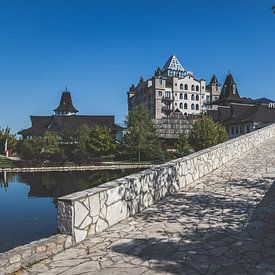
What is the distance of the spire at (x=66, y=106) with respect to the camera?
7356 centimetres

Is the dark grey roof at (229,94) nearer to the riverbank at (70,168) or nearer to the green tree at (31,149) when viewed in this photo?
the riverbank at (70,168)

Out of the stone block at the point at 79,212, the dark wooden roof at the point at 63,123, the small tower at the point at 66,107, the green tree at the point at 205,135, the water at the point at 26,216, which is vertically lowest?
the water at the point at 26,216

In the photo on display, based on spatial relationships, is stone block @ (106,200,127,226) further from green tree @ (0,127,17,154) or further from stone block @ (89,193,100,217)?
green tree @ (0,127,17,154)

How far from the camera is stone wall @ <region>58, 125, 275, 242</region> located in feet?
12.8

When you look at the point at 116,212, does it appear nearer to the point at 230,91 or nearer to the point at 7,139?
the point at 7,139

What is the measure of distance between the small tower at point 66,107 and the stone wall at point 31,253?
71055 millimetres

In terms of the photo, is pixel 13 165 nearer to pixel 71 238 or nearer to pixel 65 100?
pixel 71 238

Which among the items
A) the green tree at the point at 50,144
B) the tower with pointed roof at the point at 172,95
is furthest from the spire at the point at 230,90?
the green tree at the point at 50,144

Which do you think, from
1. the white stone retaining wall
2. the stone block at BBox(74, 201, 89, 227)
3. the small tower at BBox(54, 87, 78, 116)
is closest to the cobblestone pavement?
the stone block at BBox(74, 201, 89, 227)

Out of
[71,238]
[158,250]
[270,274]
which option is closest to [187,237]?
[158,250]

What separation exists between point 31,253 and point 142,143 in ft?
103

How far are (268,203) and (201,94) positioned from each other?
236 feet

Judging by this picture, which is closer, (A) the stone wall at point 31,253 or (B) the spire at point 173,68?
(A) the stone wall at point 31,253

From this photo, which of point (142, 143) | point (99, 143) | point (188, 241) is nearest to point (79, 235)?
point (188, 241)
